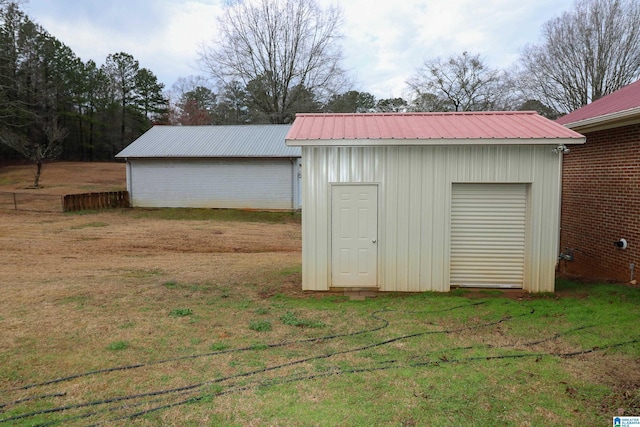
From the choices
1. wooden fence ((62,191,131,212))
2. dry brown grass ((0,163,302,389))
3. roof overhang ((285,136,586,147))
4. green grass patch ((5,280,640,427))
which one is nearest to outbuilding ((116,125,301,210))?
wooden fence ((62,191,131,212))

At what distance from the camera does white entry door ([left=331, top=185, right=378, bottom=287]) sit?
7.62 meters

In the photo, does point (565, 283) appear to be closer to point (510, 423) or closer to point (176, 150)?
point (510, 423)

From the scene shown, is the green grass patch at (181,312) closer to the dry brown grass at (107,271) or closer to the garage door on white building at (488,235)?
the dry brown grass at (107,271)

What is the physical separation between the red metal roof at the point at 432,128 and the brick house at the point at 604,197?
1.28m

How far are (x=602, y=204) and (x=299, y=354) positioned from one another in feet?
24.7

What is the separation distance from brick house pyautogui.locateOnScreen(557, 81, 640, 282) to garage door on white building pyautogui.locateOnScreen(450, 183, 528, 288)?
2.10 metres

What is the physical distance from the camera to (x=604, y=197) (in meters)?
8.89

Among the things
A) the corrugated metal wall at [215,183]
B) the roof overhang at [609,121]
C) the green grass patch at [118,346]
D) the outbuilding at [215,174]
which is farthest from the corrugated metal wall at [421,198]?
the corrugated metal wall at [215,183]

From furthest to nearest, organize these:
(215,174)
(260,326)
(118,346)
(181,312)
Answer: (215,174) < (181,312) < (260,326) < (118,346)

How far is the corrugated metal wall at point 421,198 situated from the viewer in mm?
7508

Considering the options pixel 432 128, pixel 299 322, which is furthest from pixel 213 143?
pixel 299 322

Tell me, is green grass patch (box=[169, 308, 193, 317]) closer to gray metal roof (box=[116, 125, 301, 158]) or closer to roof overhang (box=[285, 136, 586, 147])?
roof overhang (box=[285, 136, 586, 147])

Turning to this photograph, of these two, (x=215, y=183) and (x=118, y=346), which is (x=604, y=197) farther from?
(x=215, y=183)

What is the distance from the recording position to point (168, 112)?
175 feet
